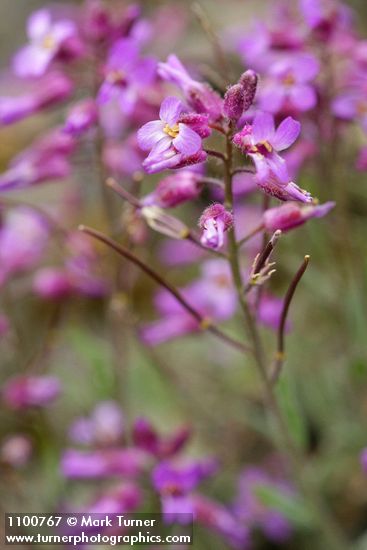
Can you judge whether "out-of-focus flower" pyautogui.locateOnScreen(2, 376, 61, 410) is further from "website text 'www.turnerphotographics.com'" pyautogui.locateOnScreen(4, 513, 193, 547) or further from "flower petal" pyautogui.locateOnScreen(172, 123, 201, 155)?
"flower petal" pyautogui.locateOnScreen(172, 123, 201, 155)

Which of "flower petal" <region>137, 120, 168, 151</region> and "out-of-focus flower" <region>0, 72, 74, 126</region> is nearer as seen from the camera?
"flower petal" <region>137, 120, 168, 151</region>

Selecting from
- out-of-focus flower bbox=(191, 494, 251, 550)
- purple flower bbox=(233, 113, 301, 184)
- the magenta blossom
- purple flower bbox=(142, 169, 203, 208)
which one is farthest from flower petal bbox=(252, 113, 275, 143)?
out-of-focus flower bbox=(191, 494, 251, 550)

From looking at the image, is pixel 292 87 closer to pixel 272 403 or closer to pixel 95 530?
pixel 272 403

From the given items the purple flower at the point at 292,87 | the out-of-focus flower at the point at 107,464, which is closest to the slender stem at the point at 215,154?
the purple flower at the point at 292,87

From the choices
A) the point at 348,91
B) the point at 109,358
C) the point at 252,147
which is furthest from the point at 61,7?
the point at 252,147

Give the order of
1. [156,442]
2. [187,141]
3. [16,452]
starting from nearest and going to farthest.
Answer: [187,141] → [156,442] → [16,452]

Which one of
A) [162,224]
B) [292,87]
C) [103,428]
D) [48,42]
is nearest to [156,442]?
[103,428]
